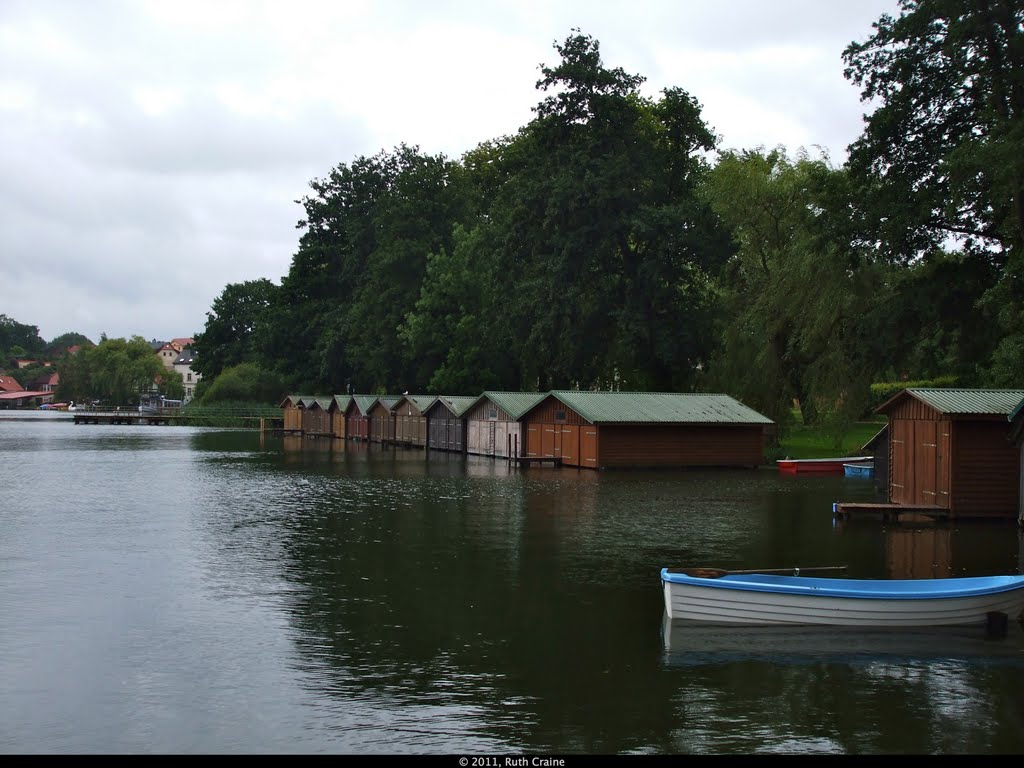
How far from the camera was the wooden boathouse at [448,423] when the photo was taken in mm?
69750

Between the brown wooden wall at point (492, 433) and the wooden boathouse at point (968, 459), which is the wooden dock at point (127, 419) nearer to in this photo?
the brown wooden wall at point (492, 433)

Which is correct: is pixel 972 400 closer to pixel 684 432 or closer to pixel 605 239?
pixel 684 432

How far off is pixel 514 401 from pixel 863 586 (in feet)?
153

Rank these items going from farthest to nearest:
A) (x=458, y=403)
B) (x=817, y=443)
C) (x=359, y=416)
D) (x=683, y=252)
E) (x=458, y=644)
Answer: (x=359, y=416)
(x=458, y=403)
(x=817, y=443)
(x=683, y=252)
(x=458, y=644)

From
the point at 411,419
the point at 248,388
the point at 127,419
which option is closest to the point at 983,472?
the point at 411,419

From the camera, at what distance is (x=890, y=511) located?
1267 inches

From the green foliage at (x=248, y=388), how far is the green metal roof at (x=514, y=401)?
270 ft

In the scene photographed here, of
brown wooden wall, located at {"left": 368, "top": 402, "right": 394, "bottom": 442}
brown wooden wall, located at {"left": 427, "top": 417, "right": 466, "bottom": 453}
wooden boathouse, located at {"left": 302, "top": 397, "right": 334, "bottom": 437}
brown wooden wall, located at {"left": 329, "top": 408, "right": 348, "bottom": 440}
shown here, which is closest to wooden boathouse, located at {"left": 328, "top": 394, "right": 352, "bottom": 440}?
brown wooden wall, located at {"left": 329, "top": 408, "right": 348, "bottom": 440}

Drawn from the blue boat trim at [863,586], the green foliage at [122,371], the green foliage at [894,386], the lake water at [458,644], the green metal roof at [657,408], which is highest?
the green foliage at [122,371]

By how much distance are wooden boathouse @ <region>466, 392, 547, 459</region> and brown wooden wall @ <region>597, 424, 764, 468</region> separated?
643 centimetres

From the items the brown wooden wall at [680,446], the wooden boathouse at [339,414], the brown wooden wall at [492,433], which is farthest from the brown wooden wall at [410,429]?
the brown wooden wall at [680,446]

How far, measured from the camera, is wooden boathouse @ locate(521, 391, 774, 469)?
176ft

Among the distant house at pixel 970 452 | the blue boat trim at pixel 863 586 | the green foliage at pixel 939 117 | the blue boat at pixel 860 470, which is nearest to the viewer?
the blue boat trim at pixel 863 586

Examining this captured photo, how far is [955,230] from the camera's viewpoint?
41.9 meters
